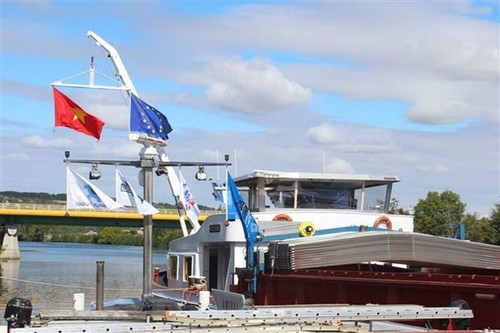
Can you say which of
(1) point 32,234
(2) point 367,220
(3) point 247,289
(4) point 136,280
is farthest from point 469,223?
(1) point 32,234

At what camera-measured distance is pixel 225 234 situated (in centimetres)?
1997

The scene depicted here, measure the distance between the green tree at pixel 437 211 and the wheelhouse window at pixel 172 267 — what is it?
5220cm

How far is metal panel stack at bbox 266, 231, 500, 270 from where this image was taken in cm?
1555

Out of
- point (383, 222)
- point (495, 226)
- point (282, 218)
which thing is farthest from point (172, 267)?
point (495, 226)

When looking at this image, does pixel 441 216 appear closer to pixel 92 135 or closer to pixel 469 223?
pixel 469 223

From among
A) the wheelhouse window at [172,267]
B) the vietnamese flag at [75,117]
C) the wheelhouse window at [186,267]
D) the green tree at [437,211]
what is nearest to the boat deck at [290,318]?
the vietnamese flag at [75,117]

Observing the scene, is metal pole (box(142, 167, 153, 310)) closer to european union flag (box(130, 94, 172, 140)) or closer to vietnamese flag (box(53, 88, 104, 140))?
european union flag (box(130, 94, 172, 140))

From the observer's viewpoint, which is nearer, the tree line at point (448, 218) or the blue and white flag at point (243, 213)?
the blue and white flag at point (243, 213)

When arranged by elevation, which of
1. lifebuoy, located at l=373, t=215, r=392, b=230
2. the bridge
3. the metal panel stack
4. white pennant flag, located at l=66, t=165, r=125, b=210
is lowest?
the metal panel stack

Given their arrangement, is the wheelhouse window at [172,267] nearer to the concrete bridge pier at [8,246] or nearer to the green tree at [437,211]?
the green tree at [437,211]

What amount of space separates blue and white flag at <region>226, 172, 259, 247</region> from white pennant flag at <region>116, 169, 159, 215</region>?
193 centimetres

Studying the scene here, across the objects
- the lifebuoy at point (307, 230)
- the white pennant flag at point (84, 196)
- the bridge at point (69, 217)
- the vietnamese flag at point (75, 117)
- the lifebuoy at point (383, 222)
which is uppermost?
the vietnamese flag at point (75, 117)

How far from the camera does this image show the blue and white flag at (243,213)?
17530 mm

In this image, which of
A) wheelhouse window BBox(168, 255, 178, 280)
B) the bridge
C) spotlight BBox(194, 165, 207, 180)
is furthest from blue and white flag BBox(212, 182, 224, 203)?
the bridge
